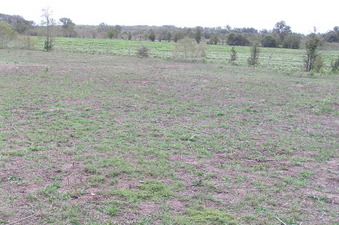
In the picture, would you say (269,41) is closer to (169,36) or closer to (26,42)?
(169,36)

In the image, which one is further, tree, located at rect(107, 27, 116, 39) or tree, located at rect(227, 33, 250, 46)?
tree, located at rect(107, 27, 116, 39)

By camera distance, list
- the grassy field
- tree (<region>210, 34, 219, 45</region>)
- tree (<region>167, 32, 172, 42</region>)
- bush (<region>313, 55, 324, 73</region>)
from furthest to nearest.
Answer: tree (<region>167, 32, 172, 42</region>) < tree (<region>210, 34, 219, 45</region>) < bush (<region>313, 55, 324, 73</region>) < the grassy field

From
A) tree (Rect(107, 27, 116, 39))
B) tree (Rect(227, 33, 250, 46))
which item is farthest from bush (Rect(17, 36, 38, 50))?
tree (Rect(227, 33, 250, 46))

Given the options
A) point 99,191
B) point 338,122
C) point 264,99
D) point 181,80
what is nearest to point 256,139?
point 338,122

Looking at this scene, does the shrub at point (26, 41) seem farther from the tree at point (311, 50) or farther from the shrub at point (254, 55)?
the tree at point (311, 50)

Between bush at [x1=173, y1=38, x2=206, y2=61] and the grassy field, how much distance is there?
1280cm

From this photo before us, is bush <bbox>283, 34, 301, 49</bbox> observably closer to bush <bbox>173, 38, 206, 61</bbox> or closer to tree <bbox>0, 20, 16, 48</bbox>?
bush <bbox>173, 38, 206, 61</bbox>

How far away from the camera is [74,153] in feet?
17.8

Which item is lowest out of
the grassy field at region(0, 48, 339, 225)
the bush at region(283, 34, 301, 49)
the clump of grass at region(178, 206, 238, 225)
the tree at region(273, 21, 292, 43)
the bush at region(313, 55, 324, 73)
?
the clump of grass at region(178, 206, 238, 225)

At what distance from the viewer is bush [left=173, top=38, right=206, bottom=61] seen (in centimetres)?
2322

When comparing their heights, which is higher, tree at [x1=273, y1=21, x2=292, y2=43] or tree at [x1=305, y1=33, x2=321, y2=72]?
tree at [x1=273, y1=21, x2=292, y2=43]

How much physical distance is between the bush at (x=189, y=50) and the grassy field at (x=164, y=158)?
12.8 meters

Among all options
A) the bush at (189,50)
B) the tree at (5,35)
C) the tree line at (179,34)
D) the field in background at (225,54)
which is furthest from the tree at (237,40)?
the tree at (5,35)

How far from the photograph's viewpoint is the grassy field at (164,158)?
3.77 m
